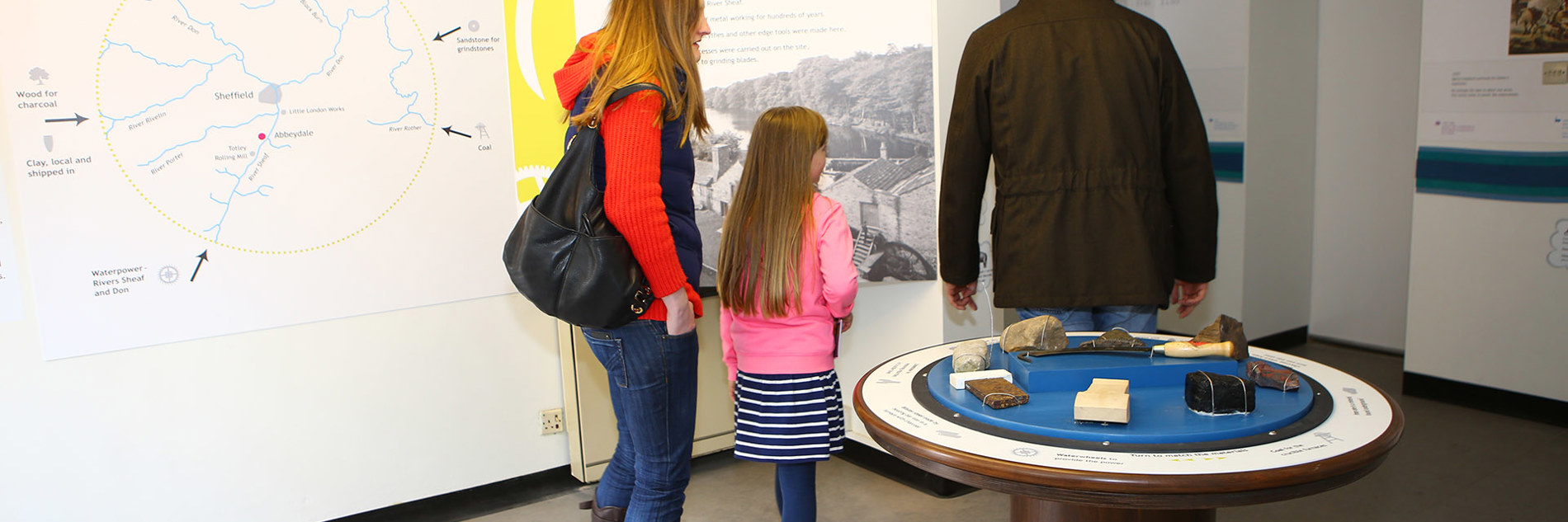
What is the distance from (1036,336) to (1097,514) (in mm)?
332

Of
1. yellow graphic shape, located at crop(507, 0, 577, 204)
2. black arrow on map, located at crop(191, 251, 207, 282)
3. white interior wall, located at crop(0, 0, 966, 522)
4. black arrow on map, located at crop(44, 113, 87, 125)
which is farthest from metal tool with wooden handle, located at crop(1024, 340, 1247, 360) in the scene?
black arrow on map, located at crop(44, 113, 87, 125)

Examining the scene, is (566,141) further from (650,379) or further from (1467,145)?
(1467,145)

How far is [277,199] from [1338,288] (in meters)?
4.65

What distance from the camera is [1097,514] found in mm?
1581

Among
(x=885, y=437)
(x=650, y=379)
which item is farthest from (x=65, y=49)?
(x=885, y=437)

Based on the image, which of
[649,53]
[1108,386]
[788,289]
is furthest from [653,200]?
[1108,386]

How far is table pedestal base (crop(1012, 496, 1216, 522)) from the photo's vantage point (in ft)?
5.15

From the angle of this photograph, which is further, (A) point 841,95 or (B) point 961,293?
(A) point 841,95

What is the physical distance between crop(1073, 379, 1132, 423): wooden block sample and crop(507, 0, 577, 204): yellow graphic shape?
203 cm

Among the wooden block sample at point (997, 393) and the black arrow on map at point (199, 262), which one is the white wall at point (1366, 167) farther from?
the black arrow on map at point (199, 262)

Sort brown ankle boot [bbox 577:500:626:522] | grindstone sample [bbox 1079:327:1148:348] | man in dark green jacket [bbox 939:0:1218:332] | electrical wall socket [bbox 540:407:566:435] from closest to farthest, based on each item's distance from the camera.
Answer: grindstone sample [bbox 1079:327:1148:348] → man in dark green jacket [bbox 939:0:1218:332] → brown ankle boot [bbox 577:500:626:522] → electrical wall socket [bbox 540:407:566:435]

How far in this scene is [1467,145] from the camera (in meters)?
3.73

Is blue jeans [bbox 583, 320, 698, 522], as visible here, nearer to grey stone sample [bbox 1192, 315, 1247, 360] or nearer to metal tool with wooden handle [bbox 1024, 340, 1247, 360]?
metal tool with wooden handle [bbox 1024, 340, 1247, 360]

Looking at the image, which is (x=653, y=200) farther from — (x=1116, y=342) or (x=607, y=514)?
(x=607, y=514)
